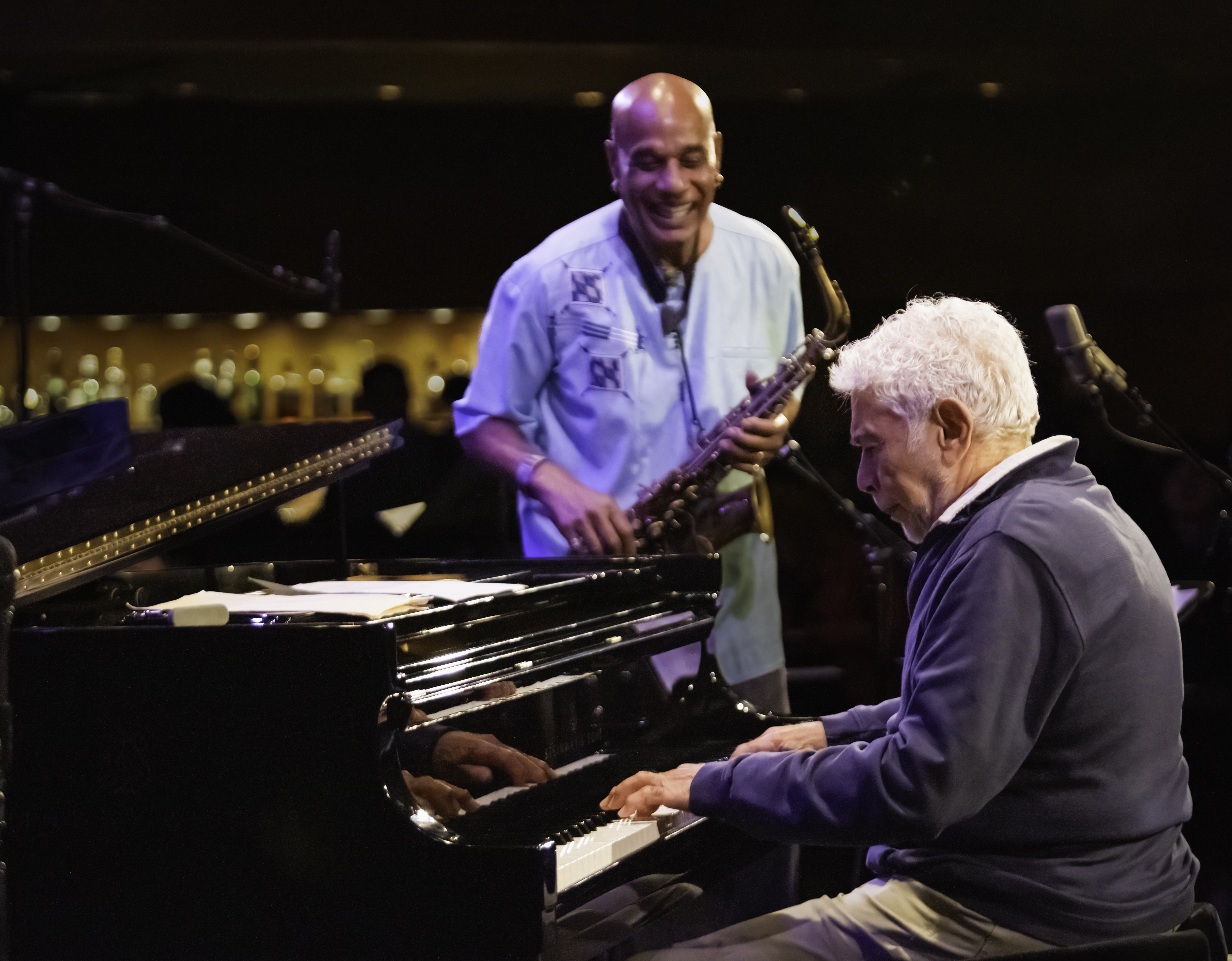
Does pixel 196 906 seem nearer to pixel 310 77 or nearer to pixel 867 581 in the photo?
pixel 867 581

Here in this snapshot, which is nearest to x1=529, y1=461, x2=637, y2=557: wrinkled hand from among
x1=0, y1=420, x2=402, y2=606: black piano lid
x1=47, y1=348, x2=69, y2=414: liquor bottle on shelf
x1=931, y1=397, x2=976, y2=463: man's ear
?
x1=0, y1=420, x2=402, y2=606: black piano lid

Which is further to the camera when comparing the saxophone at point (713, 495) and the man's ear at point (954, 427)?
the saxophone at point (713, 495)

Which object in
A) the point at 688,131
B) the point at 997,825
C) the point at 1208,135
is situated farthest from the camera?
the point at 1208,135

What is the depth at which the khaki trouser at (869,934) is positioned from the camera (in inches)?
68.4

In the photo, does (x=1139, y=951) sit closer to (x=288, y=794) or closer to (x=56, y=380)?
(x=288, y=794)

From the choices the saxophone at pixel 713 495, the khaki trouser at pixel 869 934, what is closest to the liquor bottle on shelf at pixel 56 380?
the saxophone at pixel 713 495

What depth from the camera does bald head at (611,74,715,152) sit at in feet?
11.7

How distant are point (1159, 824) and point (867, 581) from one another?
275 cm

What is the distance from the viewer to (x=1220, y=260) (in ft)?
15.8

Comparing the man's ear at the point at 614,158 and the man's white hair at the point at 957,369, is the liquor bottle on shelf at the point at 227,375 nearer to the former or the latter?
the man's ear at the point at 614,158

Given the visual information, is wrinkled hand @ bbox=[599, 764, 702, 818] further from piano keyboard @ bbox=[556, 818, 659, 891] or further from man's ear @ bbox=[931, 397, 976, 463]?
man's ear @ bbox=[931, 397, 976, 463]

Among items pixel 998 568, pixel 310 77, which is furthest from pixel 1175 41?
pixel 998 568

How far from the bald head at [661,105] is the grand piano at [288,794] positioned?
1848 mm

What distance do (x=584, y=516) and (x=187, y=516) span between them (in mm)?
1073
